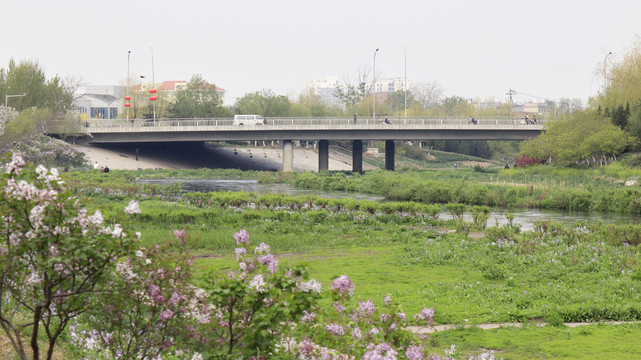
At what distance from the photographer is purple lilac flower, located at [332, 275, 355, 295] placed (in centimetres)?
675

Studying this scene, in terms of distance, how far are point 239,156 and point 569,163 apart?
44824 millimetres

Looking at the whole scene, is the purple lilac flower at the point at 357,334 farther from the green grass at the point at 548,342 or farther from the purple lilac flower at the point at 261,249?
the green grass at the point at 548,342

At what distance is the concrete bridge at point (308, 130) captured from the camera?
2901 inches

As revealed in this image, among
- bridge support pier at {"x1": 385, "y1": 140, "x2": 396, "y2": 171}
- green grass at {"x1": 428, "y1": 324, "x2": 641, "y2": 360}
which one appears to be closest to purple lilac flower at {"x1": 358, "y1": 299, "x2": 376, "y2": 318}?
green grass at {"x1": 428, "y1": 324, "x2": 641, "y2": 360}

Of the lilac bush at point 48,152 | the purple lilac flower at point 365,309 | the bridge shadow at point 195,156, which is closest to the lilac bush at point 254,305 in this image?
the purple lilac flower at point 365,309

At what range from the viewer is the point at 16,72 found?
7875cm

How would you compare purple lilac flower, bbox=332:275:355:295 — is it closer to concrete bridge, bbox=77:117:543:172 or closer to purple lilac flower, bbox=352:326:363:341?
purple lilac flower, bbox=352:326:363:341

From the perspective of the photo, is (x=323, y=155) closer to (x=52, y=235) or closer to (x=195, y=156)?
(x=195, y=156)

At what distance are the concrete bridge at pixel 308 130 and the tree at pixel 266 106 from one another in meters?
31.4

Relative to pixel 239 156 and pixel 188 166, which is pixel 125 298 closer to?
pixel 188 166

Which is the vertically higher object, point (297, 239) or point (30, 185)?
point (30, 185)

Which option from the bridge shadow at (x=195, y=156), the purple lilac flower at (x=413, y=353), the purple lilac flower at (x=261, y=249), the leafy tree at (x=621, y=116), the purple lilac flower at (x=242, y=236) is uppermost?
the leafy tree at (x=621, y=116)

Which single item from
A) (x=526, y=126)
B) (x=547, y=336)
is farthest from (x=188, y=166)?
(x=547, y=336)

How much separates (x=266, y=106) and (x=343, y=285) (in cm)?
10311
